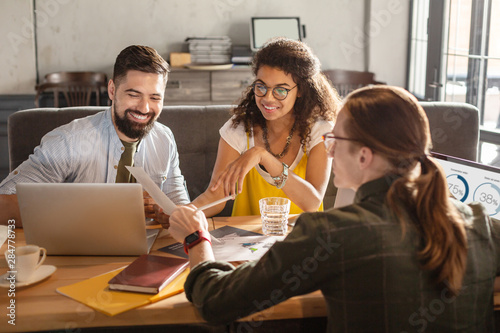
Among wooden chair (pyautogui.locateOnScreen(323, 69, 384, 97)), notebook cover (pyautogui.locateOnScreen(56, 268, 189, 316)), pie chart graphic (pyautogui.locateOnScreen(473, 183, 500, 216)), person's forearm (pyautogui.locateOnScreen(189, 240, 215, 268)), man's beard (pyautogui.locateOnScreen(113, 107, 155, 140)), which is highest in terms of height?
wooden chair (pyautogui.locateOnScreen(323, 69, 384, 97))

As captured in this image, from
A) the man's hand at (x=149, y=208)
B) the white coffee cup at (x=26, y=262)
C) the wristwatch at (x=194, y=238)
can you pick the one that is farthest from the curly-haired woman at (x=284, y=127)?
the white coffee cup at (x=26, y=262)

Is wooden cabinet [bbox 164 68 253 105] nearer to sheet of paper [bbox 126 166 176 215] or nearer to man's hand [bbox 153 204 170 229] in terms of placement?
man's hand [bbox 153 204 170 229]

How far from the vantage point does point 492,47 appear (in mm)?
3207

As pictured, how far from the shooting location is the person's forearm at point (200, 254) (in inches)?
50.9

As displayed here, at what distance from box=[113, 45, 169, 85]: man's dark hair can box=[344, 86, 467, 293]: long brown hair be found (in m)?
1.17

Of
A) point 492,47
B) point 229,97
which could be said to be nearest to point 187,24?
point 229,97

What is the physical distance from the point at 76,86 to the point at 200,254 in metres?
3.49

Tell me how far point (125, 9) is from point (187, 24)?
0.55 meters

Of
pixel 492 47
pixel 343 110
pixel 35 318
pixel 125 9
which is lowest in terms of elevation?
pixel 35 318

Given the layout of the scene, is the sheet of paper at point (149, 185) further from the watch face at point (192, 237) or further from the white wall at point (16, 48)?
the white wall at point (16, 48)

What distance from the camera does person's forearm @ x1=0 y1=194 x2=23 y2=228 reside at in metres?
1.74

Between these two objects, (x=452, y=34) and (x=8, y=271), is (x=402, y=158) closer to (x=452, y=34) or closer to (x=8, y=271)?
(x=8, y=271)

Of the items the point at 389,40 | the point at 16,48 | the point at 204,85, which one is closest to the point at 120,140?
the point at 204,85

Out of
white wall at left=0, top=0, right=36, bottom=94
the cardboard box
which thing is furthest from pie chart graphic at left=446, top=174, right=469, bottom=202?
white wall at left=0, top=0, right=36, bottom=94
